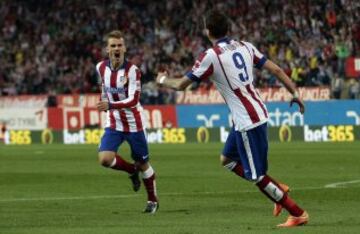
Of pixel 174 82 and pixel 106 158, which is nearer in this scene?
pixel 174 82

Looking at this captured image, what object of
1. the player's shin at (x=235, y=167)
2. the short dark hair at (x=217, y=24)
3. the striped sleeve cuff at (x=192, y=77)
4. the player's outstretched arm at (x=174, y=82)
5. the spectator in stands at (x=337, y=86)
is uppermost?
the short dark hair at (x=217, y=24)

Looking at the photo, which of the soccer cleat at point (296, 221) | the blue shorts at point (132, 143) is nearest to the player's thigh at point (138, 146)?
Answer: the blue shorts at point (132, 143)

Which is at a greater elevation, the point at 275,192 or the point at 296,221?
the point at 275,192

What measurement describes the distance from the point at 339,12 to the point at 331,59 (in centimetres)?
243

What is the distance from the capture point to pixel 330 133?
3769cm

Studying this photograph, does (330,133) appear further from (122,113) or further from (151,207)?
(151,207)

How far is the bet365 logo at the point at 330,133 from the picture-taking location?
37.4 meters

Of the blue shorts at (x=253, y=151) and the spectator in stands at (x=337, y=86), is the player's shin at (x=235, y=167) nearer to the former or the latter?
the blue shorts at (x=253, y=151)

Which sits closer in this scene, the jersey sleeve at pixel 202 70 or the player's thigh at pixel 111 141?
the jersey sleeve at pixel 202 70

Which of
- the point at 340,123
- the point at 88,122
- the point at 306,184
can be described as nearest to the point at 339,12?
the point at 340,123

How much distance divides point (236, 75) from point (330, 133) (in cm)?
2622

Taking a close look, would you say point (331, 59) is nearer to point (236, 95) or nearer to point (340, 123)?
point (340, 123)

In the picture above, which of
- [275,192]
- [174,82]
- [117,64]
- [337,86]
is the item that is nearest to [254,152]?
[275,192]

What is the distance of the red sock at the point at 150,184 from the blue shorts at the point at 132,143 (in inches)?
7.5
